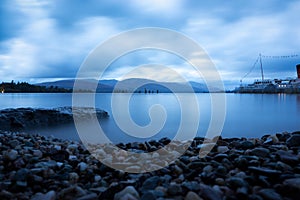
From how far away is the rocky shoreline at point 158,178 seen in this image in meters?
1.42

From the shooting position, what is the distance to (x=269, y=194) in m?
1.32

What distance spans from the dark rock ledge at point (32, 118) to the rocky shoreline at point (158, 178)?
3.65 m

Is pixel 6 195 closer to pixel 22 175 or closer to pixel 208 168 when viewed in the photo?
pixel 22 175

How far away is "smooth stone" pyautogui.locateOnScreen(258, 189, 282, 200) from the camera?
1294 mm

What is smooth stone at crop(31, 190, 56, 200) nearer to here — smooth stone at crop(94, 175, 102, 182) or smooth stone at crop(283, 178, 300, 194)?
smooth stone at crop(94, 175, 102, 182)

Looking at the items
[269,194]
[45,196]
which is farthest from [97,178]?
[269,194]

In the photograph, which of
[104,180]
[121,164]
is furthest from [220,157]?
[104,180]

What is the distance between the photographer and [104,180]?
5.90ft

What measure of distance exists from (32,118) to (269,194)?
5.88 meters

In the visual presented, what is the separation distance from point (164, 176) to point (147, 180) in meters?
0.18

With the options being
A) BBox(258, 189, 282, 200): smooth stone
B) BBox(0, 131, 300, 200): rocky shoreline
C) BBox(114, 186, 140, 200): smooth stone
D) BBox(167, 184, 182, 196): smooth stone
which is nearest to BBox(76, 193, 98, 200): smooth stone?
BBox(0, 131, 300, 200): rocky shoreline

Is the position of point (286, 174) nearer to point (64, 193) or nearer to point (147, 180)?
point (147, 180)

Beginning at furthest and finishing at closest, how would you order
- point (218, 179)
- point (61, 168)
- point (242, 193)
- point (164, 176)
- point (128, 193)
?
point (61, 168), point (164, 176), point (218, 179), point (128, 193), point (242, 193)

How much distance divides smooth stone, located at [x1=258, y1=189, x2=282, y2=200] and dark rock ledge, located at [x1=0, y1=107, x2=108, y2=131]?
210 inches
